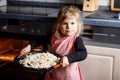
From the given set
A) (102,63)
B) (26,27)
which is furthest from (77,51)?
(26,27)

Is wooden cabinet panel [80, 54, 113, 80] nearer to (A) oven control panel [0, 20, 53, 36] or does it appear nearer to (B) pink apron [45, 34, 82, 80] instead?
(B) pink apron [45, 34, 82, 80]

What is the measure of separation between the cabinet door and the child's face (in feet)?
0.97

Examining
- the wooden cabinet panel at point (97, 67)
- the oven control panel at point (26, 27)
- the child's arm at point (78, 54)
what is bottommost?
the wooden cabinet panel at point (97, 67)

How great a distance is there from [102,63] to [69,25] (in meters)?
0.44

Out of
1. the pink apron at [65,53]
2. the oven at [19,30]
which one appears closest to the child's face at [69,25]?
the pink apron at [65,53]

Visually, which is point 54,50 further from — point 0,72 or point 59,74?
point 0,72

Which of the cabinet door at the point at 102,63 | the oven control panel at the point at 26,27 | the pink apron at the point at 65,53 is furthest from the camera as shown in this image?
the oven control panel at the point at 26,27

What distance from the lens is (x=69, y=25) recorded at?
1.43 metres

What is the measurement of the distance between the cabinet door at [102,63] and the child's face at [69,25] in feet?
0.97

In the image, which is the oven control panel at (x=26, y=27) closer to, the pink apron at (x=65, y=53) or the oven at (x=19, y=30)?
the oven at (x=19, y=30)

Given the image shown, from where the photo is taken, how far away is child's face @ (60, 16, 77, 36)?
143 centimetres

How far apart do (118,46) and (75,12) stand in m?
0.41

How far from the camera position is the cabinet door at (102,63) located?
5.40ft

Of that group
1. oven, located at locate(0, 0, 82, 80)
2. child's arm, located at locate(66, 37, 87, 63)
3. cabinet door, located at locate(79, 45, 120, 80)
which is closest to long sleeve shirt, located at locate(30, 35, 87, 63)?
child's arm, located at locate(66, 37, 87, 63)
